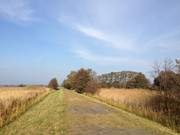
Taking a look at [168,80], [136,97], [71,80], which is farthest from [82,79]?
[168,80]

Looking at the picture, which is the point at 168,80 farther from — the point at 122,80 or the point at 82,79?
the point at 122,80

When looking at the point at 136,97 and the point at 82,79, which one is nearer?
the point at 136,97

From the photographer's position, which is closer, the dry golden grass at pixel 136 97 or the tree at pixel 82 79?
the dry golden grass at pixel 136 97

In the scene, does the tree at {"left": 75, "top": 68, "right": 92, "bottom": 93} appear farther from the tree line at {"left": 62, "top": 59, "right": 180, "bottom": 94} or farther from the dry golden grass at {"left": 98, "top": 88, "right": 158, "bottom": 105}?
the dry golden grass at {"left": 98, "top": 88, "right": 158, "bottom": 105}

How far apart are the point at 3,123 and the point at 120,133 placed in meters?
5.67

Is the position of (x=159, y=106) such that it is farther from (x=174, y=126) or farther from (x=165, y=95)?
(x=174, y=126)

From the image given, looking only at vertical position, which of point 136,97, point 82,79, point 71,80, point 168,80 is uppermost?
point 71,80

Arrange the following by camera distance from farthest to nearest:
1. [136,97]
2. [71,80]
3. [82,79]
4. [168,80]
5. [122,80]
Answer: [122,80] → [71,80] → [82,79] → [136,97] → [168,80]

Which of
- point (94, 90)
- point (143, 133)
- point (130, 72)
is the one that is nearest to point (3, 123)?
point (143, 133)

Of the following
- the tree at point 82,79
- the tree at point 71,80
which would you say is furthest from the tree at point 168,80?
the tree at point 71,80

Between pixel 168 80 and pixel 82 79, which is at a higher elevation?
pixel 82 79

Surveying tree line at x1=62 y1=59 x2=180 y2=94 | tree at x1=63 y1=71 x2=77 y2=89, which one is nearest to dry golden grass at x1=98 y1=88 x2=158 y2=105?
tree line at x1=62 y1=59 x2=180 y2=94

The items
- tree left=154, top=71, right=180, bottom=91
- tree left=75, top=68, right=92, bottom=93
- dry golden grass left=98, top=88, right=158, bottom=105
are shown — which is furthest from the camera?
tree left=75, top=68, right=92, bottom=93

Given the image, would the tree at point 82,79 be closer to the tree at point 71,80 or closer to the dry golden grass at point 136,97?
the tree at point 71,80
